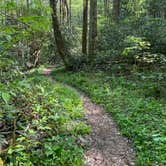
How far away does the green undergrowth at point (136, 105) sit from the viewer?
5855 millimetres

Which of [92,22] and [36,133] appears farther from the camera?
[92,22]

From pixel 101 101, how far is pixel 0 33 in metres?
5.73

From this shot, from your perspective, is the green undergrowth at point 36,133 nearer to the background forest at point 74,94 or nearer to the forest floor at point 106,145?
the background forest at point 74,94

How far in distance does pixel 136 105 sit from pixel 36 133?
13.6 feet

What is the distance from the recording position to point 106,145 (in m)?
6.30

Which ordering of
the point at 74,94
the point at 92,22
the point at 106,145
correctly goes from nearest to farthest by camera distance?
the point at 106,145
the point at 74,94
the point at 92,22

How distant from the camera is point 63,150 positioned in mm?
5289

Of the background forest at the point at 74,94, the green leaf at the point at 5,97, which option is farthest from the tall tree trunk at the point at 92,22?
the green leaf at the point at 5,97

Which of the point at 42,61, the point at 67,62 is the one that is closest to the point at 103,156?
the point at 67,62

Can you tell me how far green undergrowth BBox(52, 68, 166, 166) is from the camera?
5855 millimetres

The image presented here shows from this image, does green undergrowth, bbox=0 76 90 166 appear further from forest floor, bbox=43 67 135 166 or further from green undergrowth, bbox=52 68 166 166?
green undergrowth, bbox=52 68 166 166

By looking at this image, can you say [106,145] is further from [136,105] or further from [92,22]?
[92,22]

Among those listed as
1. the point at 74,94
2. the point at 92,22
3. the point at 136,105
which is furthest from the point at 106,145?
the point at 92,22

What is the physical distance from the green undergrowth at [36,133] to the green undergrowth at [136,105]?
1.24m
